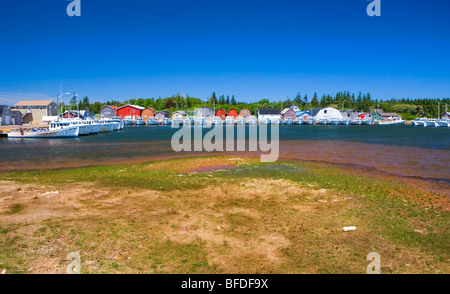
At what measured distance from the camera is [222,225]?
10.5 meters

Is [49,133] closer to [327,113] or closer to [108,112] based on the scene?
[108,112]

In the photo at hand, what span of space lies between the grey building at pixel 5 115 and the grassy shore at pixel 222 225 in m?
92.5

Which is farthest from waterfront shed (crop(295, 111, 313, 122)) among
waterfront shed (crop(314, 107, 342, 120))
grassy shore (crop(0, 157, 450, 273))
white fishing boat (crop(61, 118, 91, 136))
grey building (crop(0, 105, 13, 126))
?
grassy shore (crop(0, 157, 450, 273))

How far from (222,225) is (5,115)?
106129 millimetres

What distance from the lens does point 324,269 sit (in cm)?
752

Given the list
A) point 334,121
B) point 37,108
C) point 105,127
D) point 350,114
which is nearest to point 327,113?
point 334,121

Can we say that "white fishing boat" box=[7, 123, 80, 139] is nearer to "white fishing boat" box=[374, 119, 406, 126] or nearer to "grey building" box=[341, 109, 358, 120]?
"white fishing boat" box=[374, 119, 406, 126]

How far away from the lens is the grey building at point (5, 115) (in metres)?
91.9

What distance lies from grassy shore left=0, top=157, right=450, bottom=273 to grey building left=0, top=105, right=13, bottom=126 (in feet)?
303

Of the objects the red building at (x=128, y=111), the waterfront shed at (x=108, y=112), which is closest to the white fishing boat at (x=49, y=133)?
the waterfront shed at (x=108, y=112)
